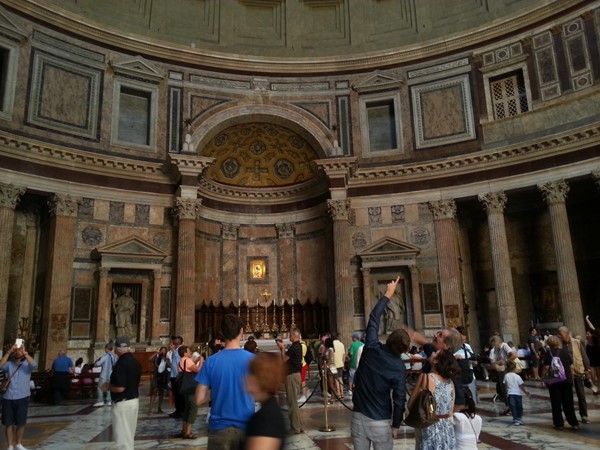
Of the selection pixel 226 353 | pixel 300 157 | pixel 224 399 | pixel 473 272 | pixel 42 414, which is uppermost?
pixel 300 157

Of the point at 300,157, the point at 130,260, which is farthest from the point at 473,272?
the point at 130,260

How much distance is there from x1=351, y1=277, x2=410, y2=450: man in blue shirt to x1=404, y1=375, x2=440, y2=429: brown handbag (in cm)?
14

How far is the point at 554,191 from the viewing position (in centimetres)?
1933

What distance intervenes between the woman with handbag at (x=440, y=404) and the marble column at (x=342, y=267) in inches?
634

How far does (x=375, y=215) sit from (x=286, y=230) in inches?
188

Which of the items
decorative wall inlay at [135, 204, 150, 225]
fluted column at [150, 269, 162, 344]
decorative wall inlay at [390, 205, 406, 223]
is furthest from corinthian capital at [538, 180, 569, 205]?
decorative wall inlay at [135, 204, 150, 225]

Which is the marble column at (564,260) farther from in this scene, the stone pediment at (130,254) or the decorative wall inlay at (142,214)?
the decorative wall inlay at (142,214)

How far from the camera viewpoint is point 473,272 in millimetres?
22906

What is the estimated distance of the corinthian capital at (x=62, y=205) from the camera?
61.9 feet

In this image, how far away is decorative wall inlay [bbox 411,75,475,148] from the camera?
71.5 feet

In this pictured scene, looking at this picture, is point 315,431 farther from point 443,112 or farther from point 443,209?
point 443,112

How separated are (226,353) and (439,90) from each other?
2098 cm

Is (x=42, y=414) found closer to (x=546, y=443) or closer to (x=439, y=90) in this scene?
(x=546, y=443)

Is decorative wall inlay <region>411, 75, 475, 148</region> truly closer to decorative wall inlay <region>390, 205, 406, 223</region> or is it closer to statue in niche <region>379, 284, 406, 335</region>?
decorative wall inlay <region>390, 205, 406, 223</region>
